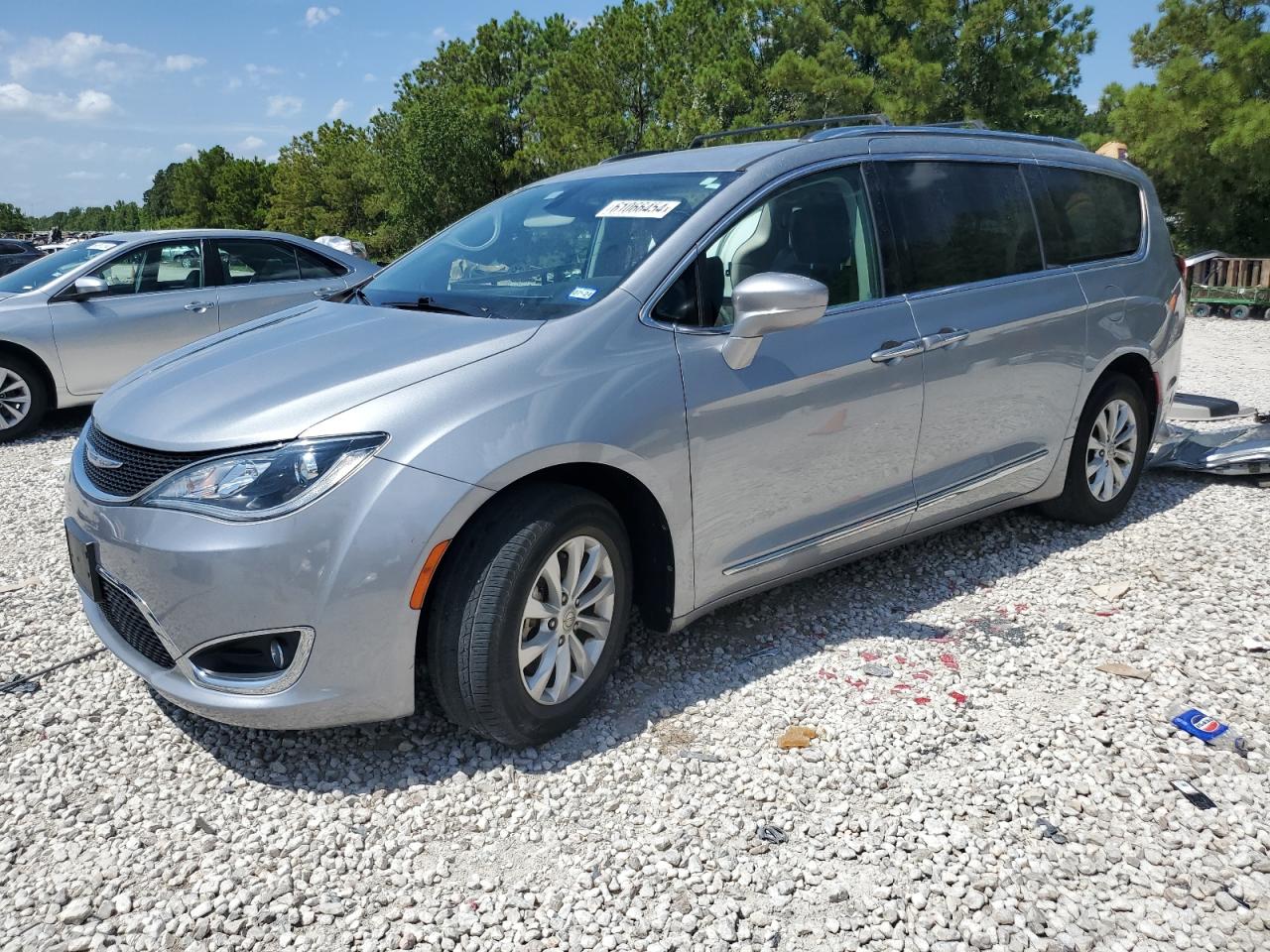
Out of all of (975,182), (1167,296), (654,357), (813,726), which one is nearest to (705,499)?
(654,357)

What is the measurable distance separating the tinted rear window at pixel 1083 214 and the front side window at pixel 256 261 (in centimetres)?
655

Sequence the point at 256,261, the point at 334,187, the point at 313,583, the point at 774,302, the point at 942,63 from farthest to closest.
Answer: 1. the point at 334,187
2. the point at 942,63
3. the point at 256,261
4. the point at 774,302
5. the point at 313,583

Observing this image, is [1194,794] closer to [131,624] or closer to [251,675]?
[251,675]

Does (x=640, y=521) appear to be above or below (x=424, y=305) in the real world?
below

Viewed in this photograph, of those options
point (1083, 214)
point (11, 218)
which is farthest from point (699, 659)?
point (11, 218)

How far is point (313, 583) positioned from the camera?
2645 millimetres

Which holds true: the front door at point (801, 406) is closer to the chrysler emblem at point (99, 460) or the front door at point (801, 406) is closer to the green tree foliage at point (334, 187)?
the chrysler emblem at point (99, 460)

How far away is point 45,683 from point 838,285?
3.24 meters

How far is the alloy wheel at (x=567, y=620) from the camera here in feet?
9.82

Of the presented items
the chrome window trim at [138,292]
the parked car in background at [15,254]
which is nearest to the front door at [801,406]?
the chrome window trim at [138,292]

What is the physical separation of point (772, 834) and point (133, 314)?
738 centimetres

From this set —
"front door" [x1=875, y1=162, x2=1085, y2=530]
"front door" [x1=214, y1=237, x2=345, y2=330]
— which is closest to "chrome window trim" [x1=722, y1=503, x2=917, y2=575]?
"front door" [x1=875, y1=162, x2=1085, y2=530]

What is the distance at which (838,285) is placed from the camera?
3713mm

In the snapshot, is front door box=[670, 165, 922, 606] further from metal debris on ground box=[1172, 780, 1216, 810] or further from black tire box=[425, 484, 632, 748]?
metal debris on ground box=[1172, 780, 1216, 810]
